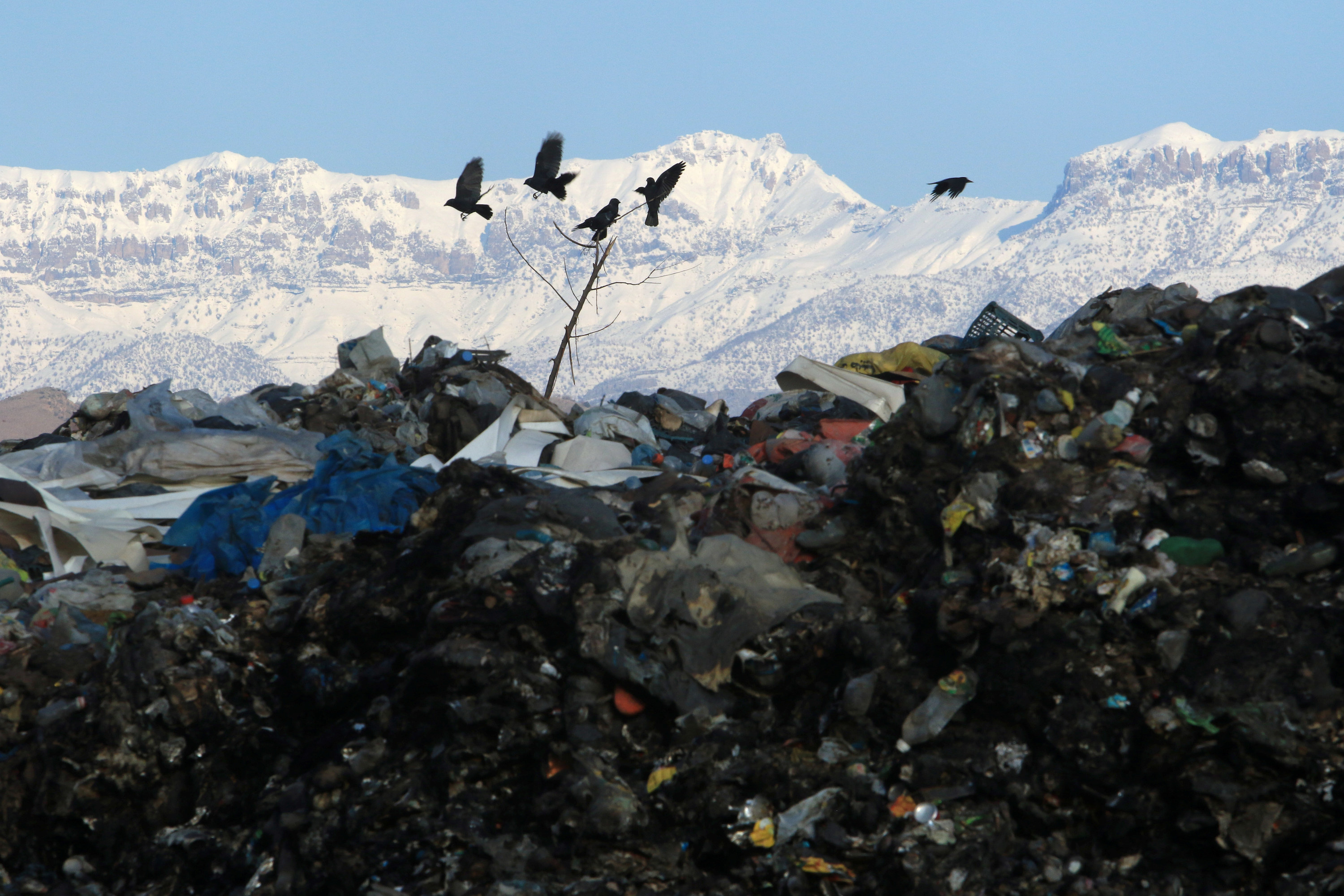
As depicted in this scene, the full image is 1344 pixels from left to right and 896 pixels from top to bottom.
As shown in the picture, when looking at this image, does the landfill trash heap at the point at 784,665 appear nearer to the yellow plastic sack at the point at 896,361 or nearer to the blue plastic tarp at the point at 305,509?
the blue plastic tarp at the point at 305,509

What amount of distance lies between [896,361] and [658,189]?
3.52 meters

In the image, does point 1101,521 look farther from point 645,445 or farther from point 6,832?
point 6,832

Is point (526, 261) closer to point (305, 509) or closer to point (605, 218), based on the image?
point (605, 218)

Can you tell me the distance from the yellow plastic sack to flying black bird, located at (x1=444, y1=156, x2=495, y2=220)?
3.44m

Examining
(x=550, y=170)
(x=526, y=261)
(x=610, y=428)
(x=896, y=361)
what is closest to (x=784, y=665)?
(x=610, y=428)

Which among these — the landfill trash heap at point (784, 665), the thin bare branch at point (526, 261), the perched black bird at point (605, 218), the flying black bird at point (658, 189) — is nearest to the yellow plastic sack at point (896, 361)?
the landfill trash heap at point (784, 665)

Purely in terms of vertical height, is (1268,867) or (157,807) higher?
(1268,867)

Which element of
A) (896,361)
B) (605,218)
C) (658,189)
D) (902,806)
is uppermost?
(658,189)

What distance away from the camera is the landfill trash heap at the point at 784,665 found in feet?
10.1

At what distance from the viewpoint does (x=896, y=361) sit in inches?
303

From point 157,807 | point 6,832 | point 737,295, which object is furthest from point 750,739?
point 737,295

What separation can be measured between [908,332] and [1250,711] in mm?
146730

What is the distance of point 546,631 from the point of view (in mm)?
3945

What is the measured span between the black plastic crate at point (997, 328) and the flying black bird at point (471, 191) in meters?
4.47
